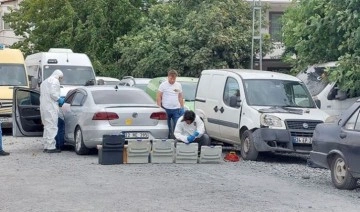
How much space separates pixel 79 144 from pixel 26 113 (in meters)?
2.20

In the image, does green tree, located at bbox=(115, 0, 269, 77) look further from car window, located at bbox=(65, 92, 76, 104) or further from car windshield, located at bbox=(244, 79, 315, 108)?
car windshield, located at bbox=(244, 79, 315, 108)

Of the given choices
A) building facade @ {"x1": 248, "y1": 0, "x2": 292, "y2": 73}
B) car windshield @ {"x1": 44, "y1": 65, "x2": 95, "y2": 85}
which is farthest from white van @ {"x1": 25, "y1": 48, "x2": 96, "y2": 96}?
building facade @ {"x1": 248, "y1": 0, "x2": 292, "y2": 73}

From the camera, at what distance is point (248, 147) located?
18.4 m

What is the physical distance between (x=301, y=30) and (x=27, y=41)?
2583cm

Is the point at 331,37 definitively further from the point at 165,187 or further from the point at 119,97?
the point at 165,187

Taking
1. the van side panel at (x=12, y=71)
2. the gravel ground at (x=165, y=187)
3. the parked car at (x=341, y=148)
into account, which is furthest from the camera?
the van side panel at (x=12, y=71)

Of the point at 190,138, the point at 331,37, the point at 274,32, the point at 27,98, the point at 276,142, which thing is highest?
the point at 274,32

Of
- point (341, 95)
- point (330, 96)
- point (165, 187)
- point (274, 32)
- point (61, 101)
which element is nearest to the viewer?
point (165, 187)

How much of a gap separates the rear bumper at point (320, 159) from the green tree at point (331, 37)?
17.9 ft

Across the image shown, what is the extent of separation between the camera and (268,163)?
714 inches

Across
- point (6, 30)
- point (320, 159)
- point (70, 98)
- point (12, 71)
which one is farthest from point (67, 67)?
point (6, 30)

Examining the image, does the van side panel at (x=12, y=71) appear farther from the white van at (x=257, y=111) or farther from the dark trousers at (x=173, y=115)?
the dark trousers at (x=173, y=115)

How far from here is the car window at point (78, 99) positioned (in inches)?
A: 771

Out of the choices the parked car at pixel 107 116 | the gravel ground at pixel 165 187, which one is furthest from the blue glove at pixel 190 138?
the parked car at pixel 107 116
